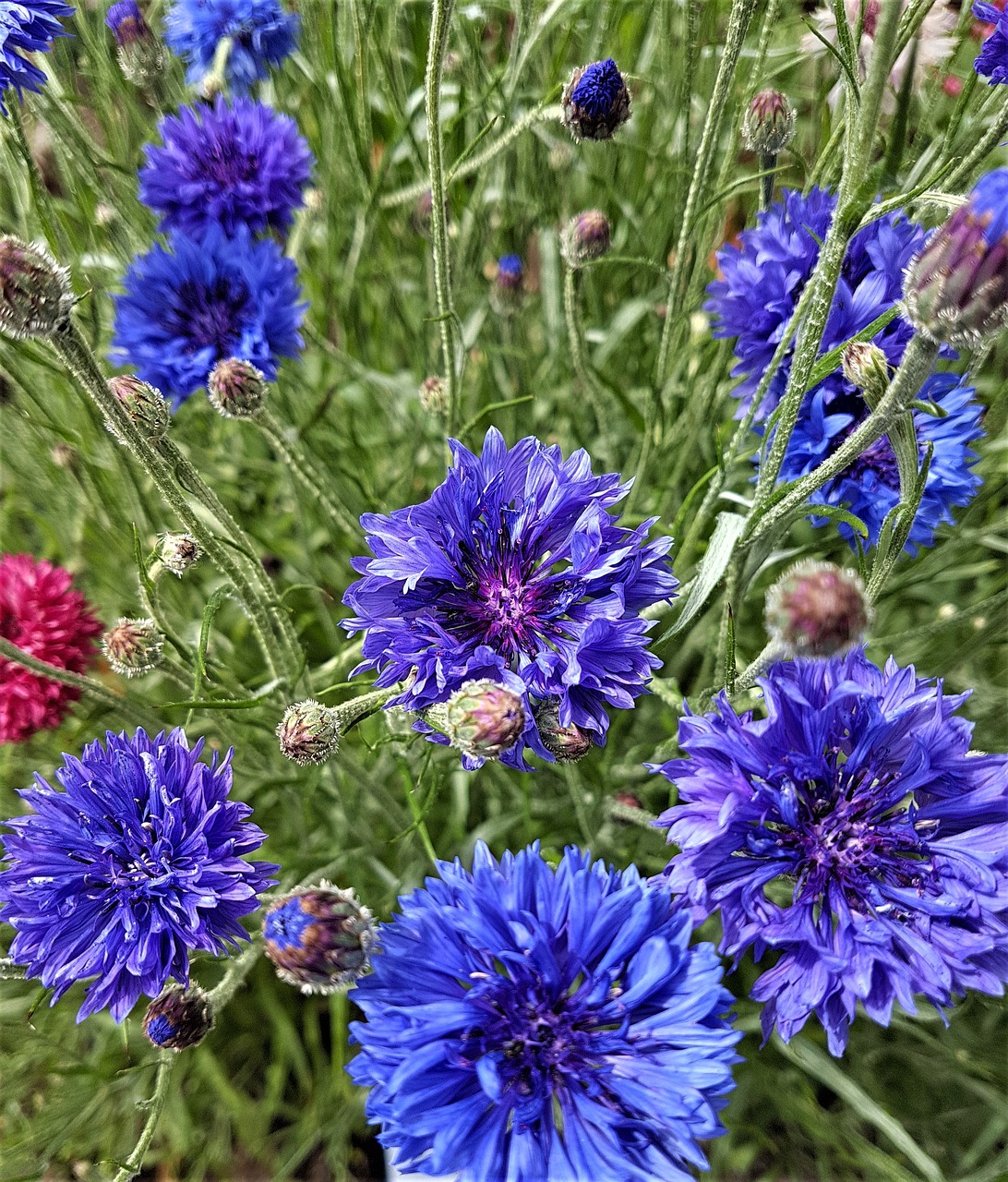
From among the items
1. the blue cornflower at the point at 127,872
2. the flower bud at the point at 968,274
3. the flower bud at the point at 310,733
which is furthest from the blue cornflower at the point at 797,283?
the blue cornflower at the point at 127,872

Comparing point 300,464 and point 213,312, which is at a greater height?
point 213,312

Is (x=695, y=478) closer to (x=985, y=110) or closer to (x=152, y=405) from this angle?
(x=985, y=110)

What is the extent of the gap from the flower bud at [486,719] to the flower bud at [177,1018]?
309 mm

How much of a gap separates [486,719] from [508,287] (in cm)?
71

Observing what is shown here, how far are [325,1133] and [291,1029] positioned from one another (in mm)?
122

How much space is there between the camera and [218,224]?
951 millimetres

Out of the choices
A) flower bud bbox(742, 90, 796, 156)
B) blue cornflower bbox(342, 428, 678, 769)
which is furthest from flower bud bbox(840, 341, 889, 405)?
flower bud bbox(742, 90, 796, 156)

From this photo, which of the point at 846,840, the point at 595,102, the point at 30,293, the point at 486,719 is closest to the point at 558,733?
the point at 486,719

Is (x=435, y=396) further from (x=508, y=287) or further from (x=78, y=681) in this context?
(x=78, y=681)

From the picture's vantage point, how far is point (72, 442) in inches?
36.0

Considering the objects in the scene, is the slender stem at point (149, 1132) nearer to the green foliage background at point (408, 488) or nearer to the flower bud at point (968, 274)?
the green foliage background at point (408, 488)

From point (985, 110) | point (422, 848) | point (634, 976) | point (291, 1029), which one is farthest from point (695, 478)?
point (291, 1029)

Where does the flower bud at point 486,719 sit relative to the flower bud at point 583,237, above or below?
below

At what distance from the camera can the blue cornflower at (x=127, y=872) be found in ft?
1.99
